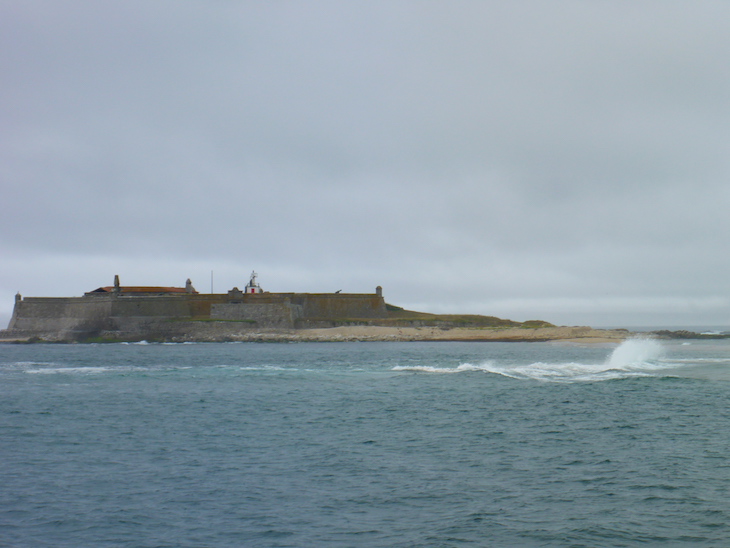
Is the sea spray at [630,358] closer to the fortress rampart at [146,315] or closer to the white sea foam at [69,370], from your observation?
the white sea foam at [69,370]

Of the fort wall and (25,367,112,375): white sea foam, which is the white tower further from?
(25,367,112,375): white sea foam

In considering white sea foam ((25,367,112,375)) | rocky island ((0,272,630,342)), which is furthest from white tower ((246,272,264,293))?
white sea foam ((25,367,112,375))

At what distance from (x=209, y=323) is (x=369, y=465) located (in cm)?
6427

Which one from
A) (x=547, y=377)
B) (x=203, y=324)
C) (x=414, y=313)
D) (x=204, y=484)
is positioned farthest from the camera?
(x=414, y=313)

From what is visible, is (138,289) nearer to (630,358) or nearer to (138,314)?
(138,314)

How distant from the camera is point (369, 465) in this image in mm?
14969

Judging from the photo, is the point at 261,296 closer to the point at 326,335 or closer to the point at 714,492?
the point at 326,335

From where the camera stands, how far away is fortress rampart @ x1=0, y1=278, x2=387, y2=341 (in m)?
78.2

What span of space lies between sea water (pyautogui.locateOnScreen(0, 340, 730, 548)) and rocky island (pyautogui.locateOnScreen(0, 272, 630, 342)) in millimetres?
47456

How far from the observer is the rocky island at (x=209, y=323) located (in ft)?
255

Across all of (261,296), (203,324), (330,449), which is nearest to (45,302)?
(203,324)

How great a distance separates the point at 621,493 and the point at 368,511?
4675 mm

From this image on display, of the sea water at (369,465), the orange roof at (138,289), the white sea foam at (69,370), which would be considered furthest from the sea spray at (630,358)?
the orange roof at (138,289)

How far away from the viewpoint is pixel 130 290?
277 feet
